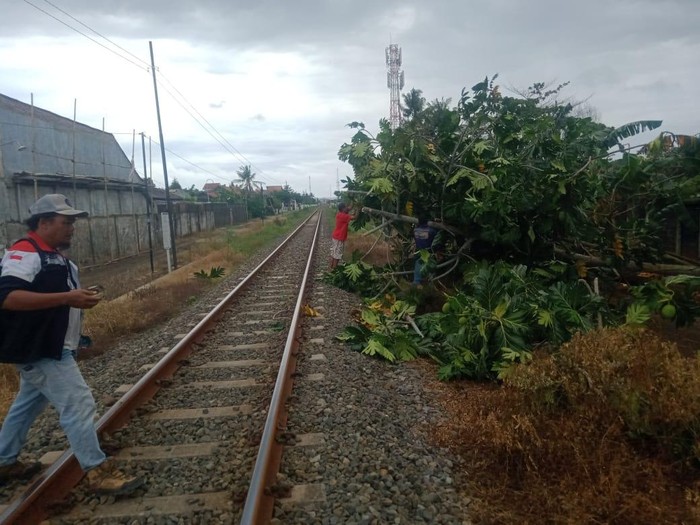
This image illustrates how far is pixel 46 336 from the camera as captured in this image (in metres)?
3.24

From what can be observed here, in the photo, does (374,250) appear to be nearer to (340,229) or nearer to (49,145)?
(340,229)

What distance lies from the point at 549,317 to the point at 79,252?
17442 mm

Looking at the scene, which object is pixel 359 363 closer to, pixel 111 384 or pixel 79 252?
pixel 111 384

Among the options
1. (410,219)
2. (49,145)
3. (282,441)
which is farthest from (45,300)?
(49,145)

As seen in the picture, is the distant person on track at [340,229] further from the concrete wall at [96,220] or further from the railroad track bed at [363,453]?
the concrete wall at [96,220]

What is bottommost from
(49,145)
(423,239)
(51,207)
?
(423,239)

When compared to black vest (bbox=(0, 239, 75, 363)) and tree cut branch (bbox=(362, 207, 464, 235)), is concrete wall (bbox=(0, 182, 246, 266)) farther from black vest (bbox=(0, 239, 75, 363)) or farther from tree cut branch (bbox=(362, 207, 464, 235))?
black vest (bbox=(0, 239, 75, 363))

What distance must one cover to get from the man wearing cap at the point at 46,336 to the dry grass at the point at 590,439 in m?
2.43

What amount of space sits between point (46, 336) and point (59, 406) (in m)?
0.47

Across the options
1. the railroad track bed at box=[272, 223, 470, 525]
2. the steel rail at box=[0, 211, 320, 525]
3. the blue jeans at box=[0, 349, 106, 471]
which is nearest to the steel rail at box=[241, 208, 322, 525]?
the railroad track bed at box=[272, 223, 470, 525]

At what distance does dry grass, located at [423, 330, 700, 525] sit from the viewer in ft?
9.95

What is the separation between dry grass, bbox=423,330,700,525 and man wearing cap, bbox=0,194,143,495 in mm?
2426

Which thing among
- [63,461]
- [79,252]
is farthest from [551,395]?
[79,252]

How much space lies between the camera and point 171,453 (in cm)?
401
